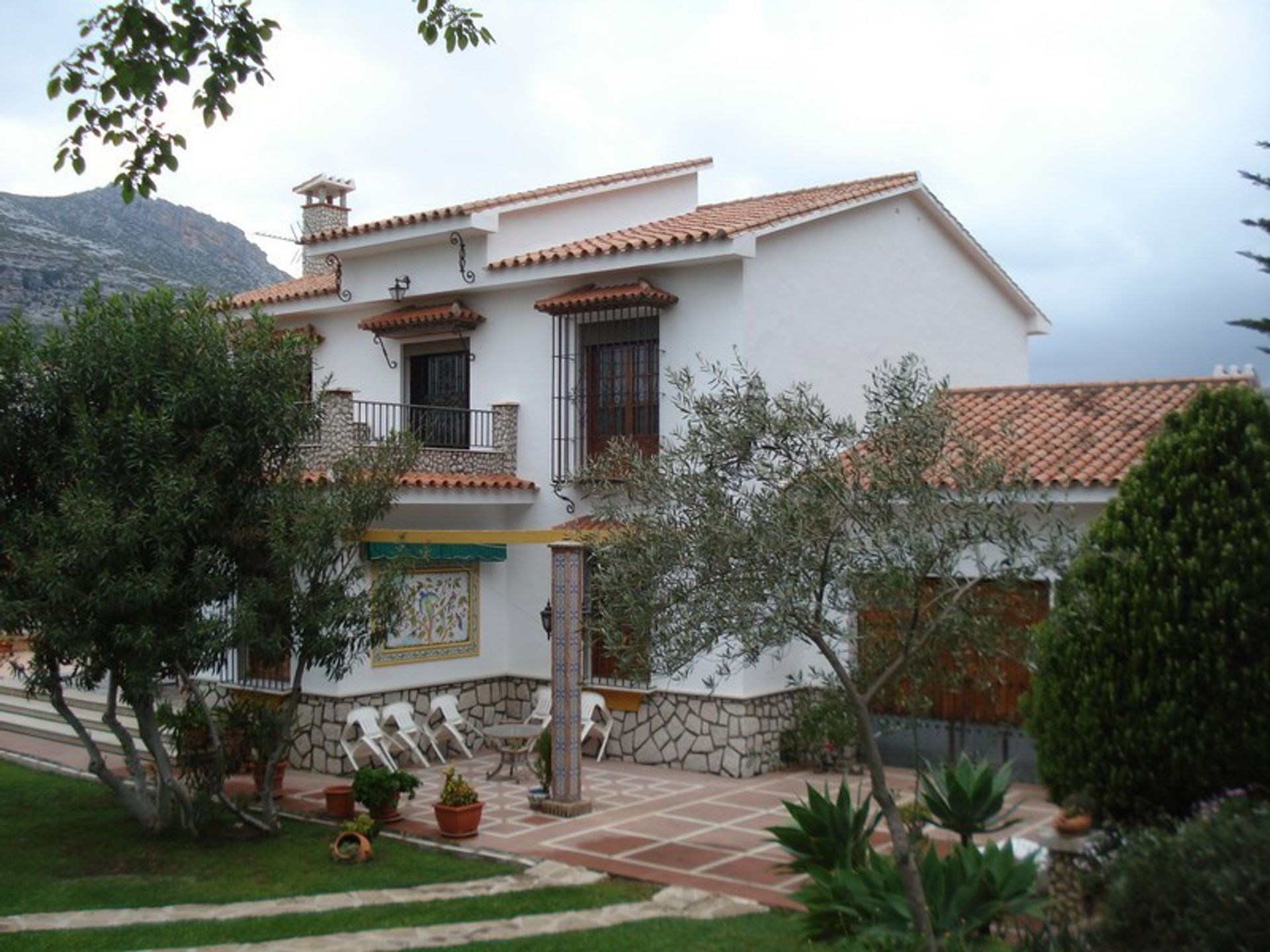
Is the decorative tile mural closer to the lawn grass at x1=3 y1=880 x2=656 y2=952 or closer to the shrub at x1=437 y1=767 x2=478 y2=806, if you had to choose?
the shrub at x1=437 y1=767 x2=478 y2=806

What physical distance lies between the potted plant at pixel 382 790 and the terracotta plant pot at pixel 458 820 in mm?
648

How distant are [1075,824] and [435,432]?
37.9 ft

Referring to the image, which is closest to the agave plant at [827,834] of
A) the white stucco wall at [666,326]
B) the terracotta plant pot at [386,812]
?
the terracotta plant pot at [386,812]

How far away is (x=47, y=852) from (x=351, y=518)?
427 cm

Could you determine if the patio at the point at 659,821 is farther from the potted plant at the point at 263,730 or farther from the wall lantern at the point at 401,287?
the wall lantern at the point at 401,287

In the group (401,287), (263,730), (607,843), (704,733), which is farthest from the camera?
(401,287)

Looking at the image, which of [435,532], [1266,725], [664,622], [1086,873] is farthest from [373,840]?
[1266,725]

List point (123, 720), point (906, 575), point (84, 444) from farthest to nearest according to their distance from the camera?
point (123, 720) < point (84, 444) < point (906, 575)

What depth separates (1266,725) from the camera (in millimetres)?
7762

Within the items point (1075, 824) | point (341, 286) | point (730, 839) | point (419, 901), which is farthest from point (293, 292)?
point (1075, 824)

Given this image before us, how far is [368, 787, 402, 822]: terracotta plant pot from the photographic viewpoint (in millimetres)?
12586

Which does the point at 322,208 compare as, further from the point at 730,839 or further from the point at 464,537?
the point at 730,839

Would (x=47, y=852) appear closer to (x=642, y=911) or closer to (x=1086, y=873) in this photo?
(x=642, y=911)

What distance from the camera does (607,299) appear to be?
626 inches
